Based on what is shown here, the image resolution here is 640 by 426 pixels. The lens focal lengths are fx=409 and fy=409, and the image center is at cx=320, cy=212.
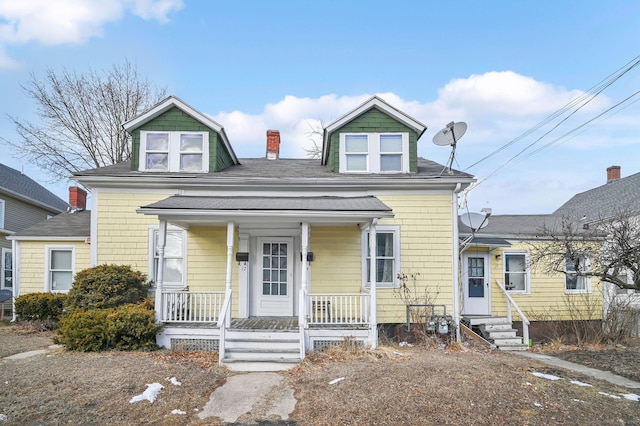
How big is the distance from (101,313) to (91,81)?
1930 centimetres

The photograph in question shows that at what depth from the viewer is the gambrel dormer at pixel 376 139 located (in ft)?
38.3

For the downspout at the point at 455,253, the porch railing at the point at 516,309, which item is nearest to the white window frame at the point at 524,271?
the porch railing at the point at 516,309

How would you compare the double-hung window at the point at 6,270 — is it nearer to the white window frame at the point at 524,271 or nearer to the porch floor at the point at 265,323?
the porch floor at the point at 265,323

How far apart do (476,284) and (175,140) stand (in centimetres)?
1014

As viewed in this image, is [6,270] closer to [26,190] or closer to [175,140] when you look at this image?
[26,190]

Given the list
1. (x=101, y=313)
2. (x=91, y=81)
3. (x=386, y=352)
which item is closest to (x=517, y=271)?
(x=386, y=352)

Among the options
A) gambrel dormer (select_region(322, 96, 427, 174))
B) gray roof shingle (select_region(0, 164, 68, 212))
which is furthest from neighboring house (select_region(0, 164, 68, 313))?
gambrel dormer (select_region(322, 96, 427, 174))

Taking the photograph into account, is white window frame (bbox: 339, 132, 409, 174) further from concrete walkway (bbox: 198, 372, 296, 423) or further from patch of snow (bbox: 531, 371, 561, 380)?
concrete walkway (bbox: 198, 372, 296, 423)

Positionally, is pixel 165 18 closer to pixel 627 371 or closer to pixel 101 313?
pixel 101 313

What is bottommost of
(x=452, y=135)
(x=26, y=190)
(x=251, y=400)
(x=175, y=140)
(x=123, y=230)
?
(x=251, y=400)

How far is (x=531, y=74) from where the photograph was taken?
14742mm

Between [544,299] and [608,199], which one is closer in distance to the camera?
[544,299]

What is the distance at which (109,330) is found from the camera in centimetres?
862

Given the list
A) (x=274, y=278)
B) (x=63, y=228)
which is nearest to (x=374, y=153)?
(x=274, y=278)
